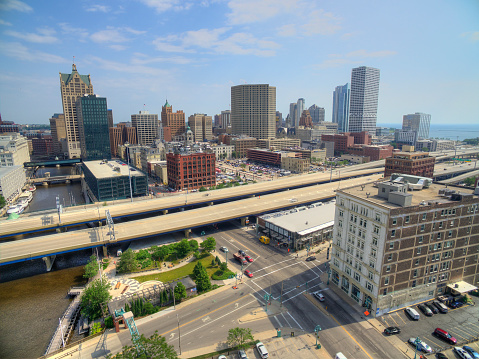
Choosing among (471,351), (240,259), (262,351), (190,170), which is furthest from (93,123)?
(471,351)

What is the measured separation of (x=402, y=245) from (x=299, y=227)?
31272mm

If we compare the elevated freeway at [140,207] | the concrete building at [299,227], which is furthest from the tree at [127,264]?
the concrete building at [299,227]

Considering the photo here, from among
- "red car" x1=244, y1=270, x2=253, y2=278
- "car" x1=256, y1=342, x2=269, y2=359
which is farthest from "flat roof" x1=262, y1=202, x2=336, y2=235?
"car" x1=256, y1=342, x2=269, y2=359

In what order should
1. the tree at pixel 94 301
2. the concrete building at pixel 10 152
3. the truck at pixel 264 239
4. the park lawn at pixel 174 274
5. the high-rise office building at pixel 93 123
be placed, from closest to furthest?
the tree at pixel 94 301
the park lawn at pixel 174 274
the truck at pixel 264 239
the concrete building at pixel 10 152
the high-rise office building at pixel 93 123

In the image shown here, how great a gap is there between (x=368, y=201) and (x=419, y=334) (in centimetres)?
2085

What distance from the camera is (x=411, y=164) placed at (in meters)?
123

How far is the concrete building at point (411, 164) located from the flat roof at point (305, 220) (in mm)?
58862

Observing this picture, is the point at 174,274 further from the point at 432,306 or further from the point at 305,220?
the point at 432,306

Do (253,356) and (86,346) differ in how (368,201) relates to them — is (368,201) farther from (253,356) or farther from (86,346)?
(86,346)

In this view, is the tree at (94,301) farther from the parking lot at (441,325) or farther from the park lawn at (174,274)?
the parking lot at (441,325)

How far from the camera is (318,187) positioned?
123 m

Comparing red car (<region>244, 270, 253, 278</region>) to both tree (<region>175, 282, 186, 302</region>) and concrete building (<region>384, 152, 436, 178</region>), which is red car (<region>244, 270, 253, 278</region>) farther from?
concrete building (<region>384, 152, 436, 178</region>)

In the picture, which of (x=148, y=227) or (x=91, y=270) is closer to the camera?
(x=91, y=270)

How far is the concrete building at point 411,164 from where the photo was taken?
12432cm
